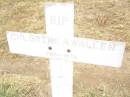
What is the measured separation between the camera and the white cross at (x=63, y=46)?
220cm

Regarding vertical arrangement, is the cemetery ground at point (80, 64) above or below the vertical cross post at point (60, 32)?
below

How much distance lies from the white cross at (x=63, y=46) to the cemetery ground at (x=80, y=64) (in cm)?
103

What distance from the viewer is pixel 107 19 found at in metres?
5.07

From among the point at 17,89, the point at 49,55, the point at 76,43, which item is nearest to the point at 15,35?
the point at 49,55

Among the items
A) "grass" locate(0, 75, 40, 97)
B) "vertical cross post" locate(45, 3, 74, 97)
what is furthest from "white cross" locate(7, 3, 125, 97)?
"grass" locate(0, 75, 40, 97)

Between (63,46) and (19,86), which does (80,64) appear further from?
(63,46)

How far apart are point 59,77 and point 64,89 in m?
0.13

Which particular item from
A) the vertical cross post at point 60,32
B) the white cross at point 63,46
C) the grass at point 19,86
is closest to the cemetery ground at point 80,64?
the grass at point 19,86

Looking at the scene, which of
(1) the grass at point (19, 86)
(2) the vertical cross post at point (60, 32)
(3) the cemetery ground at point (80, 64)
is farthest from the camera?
(3) the cemetery ground at point (80, 64)

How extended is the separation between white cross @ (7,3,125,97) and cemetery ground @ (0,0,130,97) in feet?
3.38

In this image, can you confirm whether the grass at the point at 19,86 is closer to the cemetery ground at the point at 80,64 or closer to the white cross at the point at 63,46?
the cemetery ground at the point at 80,64

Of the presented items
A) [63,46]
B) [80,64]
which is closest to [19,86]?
[80,64]

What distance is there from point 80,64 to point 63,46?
176 cm

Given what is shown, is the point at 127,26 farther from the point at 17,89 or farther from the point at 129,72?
the point at 17,89
